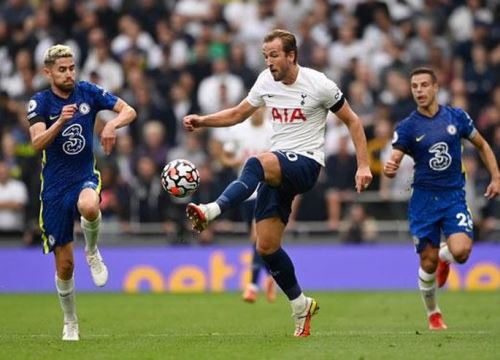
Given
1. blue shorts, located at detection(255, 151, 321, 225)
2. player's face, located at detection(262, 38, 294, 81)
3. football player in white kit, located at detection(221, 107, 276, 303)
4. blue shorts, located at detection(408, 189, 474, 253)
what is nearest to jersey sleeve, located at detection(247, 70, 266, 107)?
player's face, located at detection(262, 38, 294, 81)

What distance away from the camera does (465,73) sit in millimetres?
24141

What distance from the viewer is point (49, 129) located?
1171 centimetres

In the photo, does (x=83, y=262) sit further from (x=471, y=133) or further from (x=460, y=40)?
(x=471, y=133)

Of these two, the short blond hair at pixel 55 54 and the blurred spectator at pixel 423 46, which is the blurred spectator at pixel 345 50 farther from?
the short blond hair at pixel 55 54

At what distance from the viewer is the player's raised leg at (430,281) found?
1356cm

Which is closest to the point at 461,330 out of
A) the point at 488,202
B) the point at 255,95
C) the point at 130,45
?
the point at 255,95

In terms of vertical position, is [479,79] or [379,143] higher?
[479,79]

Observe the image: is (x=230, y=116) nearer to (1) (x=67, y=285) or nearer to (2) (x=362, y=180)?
(2) (x=362, y=180)

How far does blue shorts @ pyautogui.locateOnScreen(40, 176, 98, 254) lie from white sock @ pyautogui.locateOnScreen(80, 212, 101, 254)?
163 mm

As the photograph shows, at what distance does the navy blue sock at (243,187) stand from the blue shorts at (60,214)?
172 cm

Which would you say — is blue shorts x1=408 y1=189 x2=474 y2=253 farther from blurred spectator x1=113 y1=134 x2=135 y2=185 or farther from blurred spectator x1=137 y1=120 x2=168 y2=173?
blurred spectator x1=113 y1=134 x2=135 y2=185

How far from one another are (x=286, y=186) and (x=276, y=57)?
1.30m

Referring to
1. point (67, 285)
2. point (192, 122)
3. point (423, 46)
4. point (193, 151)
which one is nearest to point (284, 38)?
point (192, 122)

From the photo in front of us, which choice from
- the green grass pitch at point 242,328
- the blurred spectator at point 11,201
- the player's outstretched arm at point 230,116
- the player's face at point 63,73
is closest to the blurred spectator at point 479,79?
the green grass pitch at point 242,328
